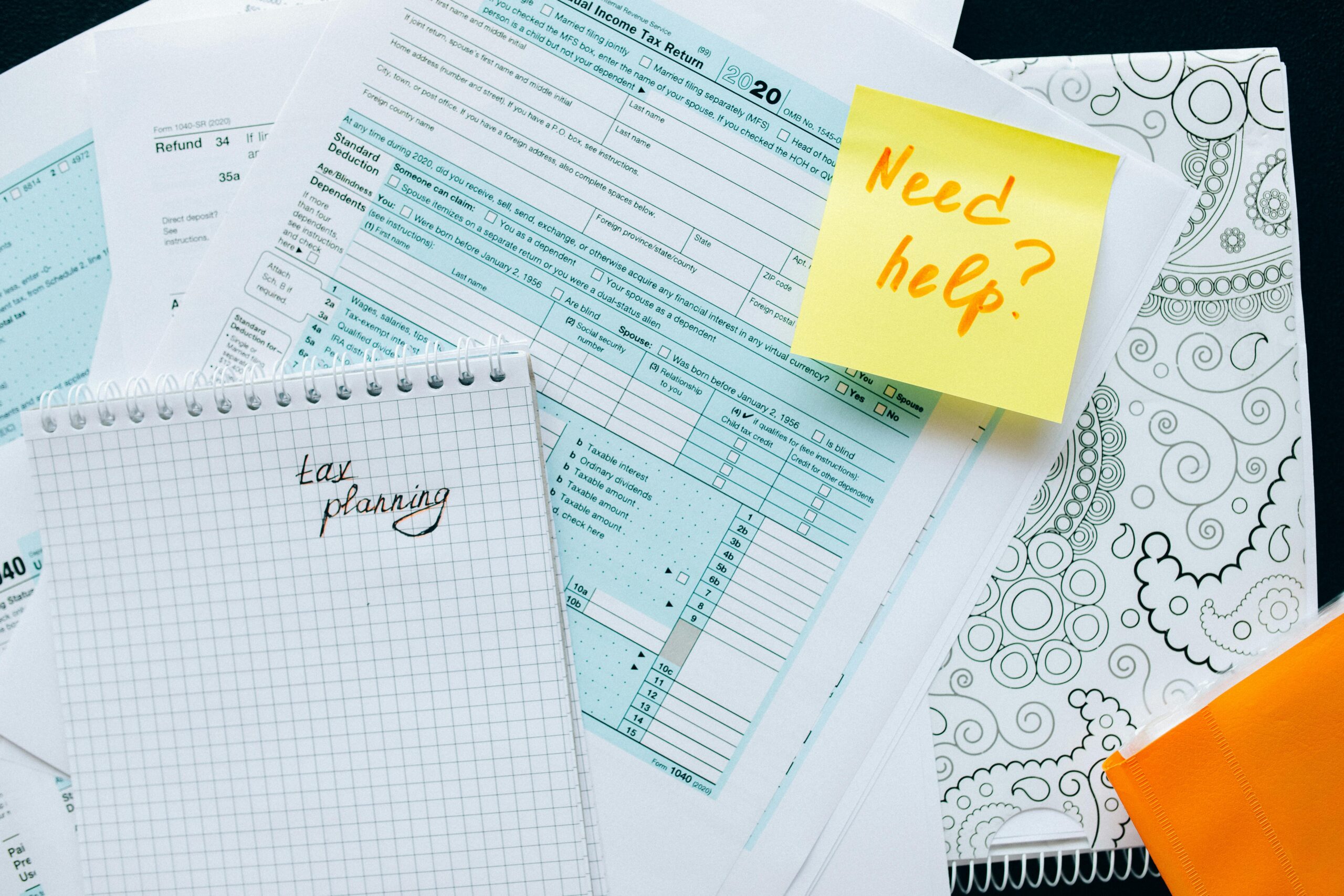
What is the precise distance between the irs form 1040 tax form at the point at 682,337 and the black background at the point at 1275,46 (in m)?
0.11

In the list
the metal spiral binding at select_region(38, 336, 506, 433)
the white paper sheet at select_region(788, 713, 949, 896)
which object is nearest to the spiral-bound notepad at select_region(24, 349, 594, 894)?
the metal spiral binding at select_region(38, 336, 506, 433)

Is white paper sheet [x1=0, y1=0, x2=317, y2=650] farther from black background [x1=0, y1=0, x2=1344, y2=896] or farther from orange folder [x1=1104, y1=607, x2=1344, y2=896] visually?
orange folder [x1=1104, y1=607, x2=1344, y2=896]

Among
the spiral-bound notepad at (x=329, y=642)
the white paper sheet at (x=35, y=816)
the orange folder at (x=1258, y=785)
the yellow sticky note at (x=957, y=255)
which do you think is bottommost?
the white paper sheet at (x=35, y=816)

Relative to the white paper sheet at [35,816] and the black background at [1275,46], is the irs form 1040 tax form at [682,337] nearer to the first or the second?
the black background at [1275,46]

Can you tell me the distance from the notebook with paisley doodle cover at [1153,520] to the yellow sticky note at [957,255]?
6cm

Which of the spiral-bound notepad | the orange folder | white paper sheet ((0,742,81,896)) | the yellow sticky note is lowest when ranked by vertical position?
white paper sheet ((0,742,81,896))

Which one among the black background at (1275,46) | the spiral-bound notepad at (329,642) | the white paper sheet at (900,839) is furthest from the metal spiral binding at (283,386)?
the white paper sheet at (900,839)

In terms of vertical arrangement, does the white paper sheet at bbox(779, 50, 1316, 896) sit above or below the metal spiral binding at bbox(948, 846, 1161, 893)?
above

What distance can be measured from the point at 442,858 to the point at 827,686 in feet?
0.82

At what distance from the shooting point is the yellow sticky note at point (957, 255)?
0.51 metres

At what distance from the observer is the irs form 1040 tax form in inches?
20.7

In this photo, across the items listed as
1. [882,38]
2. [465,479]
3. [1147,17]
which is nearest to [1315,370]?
[1147,17]

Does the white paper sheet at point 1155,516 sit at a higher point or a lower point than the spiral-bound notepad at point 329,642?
higher

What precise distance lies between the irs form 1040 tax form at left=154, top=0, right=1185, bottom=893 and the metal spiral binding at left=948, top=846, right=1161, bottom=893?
0.49 ft
